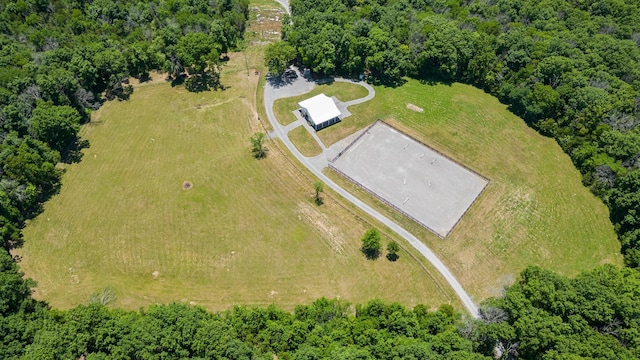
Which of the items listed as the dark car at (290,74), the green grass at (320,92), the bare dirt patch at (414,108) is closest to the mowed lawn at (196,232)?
the green grass at (320,92)

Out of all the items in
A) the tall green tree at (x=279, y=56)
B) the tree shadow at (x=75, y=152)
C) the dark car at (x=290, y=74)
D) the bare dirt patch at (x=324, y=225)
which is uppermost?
the tall green tree at (x=279, y=56)

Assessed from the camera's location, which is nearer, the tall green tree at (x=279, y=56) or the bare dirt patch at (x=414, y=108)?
the bare dirt patch at (x=414, y=108)

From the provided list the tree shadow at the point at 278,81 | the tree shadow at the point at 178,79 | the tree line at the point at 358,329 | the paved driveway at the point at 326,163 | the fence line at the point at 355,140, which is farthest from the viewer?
the tree shadow at the point at 178,79

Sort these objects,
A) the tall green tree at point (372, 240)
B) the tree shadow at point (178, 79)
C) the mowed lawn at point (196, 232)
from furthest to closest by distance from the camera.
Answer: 1. the tree shadow at point (178, 79)
2. the tall green tree at point (372, 240)
3. the mowed lawn at point (196, 232)

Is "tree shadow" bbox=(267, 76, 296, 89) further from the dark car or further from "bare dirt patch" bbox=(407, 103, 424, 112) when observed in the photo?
"bare dirt patch" bbox=(407, 103, 424, 112)

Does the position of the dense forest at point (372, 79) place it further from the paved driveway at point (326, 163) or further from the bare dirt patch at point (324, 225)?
the bare dirt patch at point (324, 225)

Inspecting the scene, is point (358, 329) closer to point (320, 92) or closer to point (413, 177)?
point (413, 177)
